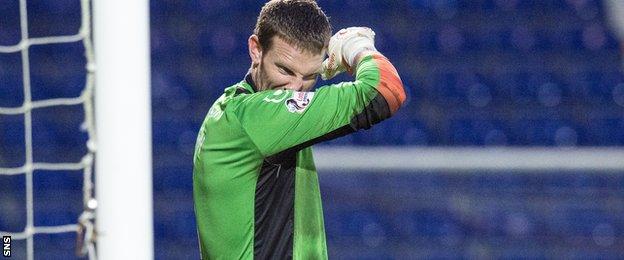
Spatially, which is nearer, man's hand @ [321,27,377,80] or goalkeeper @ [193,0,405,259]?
goalkeeper @ [193,0,405,259]

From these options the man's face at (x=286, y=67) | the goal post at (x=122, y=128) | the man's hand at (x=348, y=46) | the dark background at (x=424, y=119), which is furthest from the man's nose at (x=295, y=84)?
the dark background at (x=424, y=119)

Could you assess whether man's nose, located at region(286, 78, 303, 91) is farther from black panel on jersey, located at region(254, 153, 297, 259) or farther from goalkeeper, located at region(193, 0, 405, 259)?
black panel on jersey, located at region(254, 153, 297, 259)

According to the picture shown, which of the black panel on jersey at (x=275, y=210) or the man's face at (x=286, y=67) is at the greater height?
the man's face at (x=286, y=67)

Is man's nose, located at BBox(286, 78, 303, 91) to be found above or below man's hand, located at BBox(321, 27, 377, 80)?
below

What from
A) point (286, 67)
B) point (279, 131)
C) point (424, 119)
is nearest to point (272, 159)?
point (279, 131)

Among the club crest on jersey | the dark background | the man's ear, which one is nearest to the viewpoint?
the club crest on jersey

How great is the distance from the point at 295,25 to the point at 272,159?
0.90 feet

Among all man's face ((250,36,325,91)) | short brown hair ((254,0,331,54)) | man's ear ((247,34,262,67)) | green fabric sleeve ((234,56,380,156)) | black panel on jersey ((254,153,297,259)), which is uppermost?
short brown hair ((254,0,331,54))

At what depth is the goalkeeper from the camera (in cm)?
224

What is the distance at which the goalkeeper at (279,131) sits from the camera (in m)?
2.24

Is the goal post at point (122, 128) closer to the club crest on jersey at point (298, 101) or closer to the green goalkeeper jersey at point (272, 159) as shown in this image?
the green goalkeeper jersey at point (272, 159)

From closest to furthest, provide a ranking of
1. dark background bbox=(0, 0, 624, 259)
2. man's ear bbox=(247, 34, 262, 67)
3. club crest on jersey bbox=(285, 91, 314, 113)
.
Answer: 1. club crest on jersey bbox=(285, 91, 314, 113)
2. man's ear bbox=(247, 34, 262, 67)
3. dark background bbox=(0, 0, 624, 259)

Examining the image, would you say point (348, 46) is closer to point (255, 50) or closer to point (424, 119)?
point (255, 50)

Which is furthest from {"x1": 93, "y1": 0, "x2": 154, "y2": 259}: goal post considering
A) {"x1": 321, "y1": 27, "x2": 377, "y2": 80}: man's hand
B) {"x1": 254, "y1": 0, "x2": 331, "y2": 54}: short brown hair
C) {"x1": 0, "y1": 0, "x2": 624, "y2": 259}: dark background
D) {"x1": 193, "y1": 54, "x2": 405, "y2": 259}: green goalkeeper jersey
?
{"x1": 0, "y1": 0, "x2": 624, "y2": 259}: dark background
